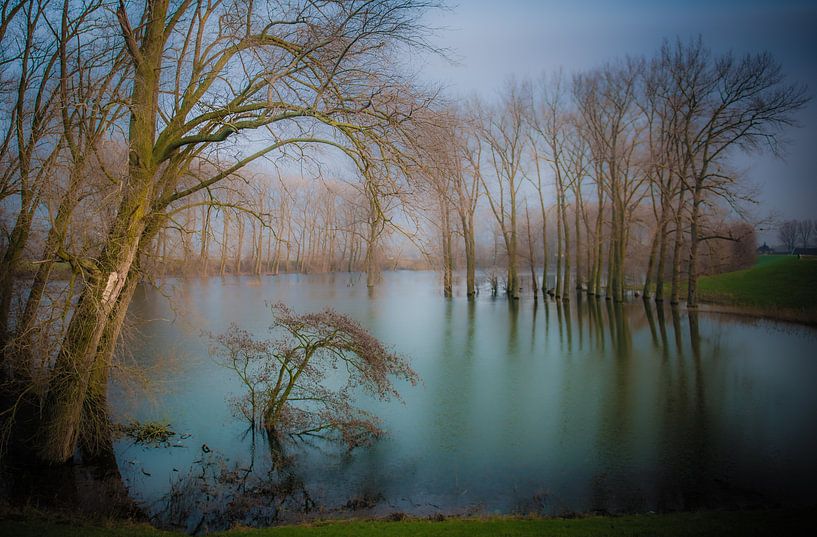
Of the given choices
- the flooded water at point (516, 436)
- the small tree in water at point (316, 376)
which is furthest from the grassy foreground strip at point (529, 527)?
the small tree in water at point (316, 376)

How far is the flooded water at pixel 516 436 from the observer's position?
659 centimetres

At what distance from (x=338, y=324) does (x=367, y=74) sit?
3952 millimetres

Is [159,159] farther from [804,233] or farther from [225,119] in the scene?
[804,233]

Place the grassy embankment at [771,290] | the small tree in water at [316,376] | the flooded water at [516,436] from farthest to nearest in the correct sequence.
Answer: the grassy embankment at [771,290], the small tree in water at [316,376], the flooded water at [516,436]

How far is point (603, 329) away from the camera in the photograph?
19.5 metres

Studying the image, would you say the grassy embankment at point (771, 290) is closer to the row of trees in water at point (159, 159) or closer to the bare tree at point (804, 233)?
the bare tree at point (804, 233)

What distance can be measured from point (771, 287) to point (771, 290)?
0.52 meters

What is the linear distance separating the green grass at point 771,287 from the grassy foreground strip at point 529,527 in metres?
18.8

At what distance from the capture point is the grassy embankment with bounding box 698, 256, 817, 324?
→ 20.8 meters

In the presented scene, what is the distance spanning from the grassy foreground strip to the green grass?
1879cm

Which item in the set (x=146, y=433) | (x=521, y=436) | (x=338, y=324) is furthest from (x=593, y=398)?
(x=146, y=433)

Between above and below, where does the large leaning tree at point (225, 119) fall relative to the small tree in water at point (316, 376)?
above

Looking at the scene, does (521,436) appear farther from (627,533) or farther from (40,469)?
(40,469)

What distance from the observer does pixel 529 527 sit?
17.2ft
